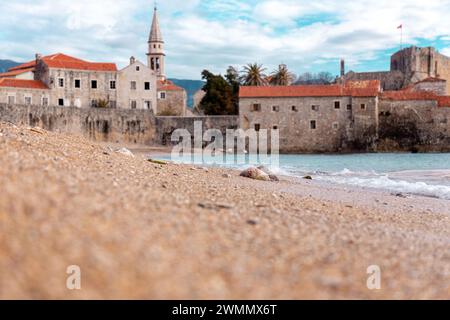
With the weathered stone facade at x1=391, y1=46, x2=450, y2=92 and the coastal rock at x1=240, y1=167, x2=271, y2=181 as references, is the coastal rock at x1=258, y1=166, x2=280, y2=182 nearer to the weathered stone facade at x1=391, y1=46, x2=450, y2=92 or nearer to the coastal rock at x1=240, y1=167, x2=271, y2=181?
the coastal rock at x1=240, y1=167, x2=271, y2=181

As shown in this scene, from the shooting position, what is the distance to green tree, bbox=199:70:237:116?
5525cm

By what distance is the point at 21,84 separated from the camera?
4672 centimetres

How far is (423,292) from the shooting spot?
3881 mm

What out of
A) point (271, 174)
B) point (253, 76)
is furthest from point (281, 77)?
point (271, 174)

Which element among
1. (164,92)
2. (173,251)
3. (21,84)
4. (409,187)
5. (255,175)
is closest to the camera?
(173,251)

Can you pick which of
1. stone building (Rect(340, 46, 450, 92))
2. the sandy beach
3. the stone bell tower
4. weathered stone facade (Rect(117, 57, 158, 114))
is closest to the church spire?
the stone bell tower

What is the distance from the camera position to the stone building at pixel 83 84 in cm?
4759

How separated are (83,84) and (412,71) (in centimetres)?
4746

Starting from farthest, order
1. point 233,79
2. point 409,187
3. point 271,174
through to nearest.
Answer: point 233,79
point 271,174
point 409,187

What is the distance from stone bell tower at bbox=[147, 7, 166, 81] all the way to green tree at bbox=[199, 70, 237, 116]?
831cm

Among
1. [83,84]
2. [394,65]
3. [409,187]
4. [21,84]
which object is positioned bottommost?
[409,187]

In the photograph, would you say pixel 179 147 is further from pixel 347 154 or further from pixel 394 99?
pixel 394 99

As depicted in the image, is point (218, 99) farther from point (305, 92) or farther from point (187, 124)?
point (305, 92)

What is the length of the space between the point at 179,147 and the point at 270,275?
4420cm
